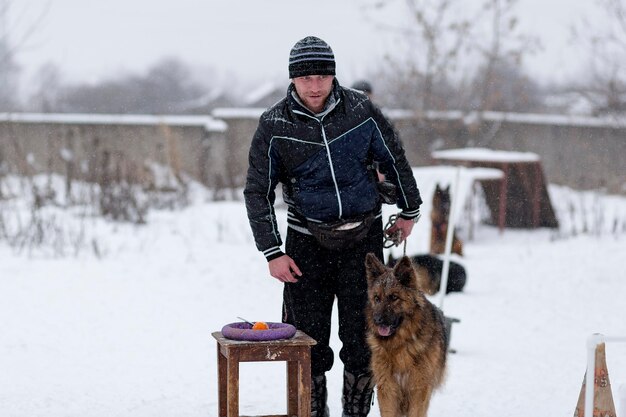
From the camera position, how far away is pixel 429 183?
14109 millimetres

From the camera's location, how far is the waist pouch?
4496 millimetres

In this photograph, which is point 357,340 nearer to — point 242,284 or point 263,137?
point 263,137

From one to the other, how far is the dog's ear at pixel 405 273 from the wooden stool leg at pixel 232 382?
2.86 feet

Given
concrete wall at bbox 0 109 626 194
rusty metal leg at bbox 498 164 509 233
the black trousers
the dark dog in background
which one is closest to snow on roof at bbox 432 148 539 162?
rusty metal leg at bbox 498 164 509 233

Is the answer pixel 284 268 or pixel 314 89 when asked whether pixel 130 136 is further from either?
pixel 314 89

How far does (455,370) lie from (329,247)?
2.63 m

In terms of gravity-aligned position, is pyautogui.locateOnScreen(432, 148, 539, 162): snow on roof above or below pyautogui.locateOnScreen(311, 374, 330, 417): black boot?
above

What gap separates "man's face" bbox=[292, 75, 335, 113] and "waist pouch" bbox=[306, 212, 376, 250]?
1.79 ft

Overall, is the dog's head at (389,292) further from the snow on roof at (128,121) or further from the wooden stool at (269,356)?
the snow on roof at (128,121)

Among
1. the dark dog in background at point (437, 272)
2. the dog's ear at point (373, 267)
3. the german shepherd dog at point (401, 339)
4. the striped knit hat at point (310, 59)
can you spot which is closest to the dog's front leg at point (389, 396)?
the german shepherd dog at point (401, 339)

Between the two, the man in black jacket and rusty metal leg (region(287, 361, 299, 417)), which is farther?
rusty metal leg (region(287, 361, 299, 417))

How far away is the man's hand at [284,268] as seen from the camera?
4.57m

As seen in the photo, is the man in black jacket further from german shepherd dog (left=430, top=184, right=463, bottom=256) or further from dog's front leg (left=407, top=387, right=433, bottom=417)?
german shepherd dog (left=430, top=184, right=463, bottom=256)

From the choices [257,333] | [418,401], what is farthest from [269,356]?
[418,401]
